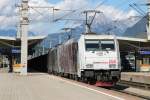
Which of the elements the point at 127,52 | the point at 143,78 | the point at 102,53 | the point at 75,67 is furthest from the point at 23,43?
the point at 127,52

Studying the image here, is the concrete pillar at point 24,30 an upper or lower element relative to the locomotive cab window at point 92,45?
upper

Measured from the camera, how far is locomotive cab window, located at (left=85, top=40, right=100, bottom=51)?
3010cm

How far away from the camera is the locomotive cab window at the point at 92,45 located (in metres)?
30.1

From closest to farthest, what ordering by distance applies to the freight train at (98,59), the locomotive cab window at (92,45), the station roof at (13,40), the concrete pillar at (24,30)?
1. the freight train at (98,59)
2. the locomotive cab window at (92,45)
3. the concrete pillar at (24,30)
4. the station roof at (13,40)

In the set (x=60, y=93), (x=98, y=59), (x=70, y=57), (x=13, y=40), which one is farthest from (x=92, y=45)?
(x=13, y=40)

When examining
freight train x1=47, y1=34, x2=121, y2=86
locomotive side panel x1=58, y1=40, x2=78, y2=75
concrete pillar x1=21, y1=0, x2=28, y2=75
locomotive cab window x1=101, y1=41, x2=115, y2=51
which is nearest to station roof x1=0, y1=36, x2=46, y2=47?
concrete pillar x1=21, y1=0, x2=28, y2=75

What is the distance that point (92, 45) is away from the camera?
3042 centimetres

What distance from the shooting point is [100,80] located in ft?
98.0

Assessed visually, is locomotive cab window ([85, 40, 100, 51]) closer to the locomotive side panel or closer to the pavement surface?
the locomotive side panel

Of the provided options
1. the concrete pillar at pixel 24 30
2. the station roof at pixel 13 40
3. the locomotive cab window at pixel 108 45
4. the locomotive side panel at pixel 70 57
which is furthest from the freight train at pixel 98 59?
the station roof at pixel 13 40

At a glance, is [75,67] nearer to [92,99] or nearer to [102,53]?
[102,53]

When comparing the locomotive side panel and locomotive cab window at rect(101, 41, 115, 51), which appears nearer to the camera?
locomotive cab window at rect(101, 41, 115, 51)

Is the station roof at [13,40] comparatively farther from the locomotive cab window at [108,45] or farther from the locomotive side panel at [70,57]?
the locomotive cab window at [108,45]

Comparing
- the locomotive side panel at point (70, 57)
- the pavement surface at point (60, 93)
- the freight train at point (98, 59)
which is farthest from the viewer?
the locomotive side panel at point (70, 57)
